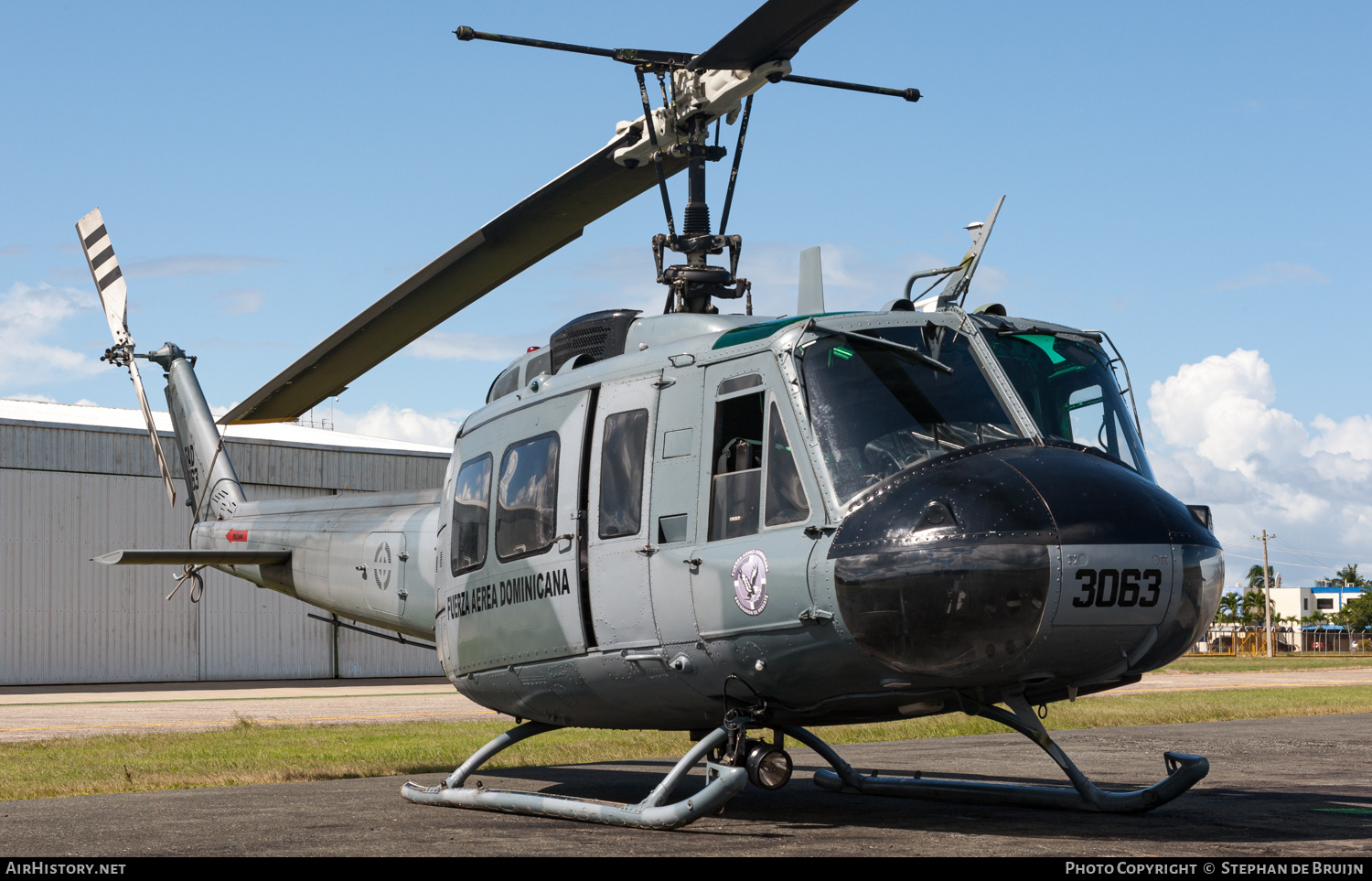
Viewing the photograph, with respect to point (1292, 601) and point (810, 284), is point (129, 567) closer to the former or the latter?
point (810, 284)

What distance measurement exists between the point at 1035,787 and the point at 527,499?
3.83 m

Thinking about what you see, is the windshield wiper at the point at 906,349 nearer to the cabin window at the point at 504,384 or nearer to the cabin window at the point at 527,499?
the cabin window at the point at 527,499

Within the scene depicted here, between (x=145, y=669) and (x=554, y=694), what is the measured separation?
31.6m

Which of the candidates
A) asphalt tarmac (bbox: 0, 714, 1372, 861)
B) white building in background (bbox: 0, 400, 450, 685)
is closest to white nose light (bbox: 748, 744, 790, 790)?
asphalt tarmac (bbox: 0, 714, 1372, 861)

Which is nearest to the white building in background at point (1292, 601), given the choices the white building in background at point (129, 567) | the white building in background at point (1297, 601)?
the white building in background at point (1297, 601)

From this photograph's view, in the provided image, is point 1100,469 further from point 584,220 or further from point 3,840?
point 3,840

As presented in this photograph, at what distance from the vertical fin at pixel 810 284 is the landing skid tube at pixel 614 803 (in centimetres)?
291

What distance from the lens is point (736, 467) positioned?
742 cm

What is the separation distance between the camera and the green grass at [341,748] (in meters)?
12.8

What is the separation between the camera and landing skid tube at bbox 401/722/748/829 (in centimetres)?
716

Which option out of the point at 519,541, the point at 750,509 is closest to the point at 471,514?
the point at 519,541

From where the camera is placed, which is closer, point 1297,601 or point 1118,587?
point 1118,587

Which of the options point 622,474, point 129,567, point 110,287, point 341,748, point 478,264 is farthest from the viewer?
point 129,567

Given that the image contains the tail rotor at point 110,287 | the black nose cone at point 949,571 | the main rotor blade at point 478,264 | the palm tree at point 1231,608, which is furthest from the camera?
the palm tree at point 1231,608
